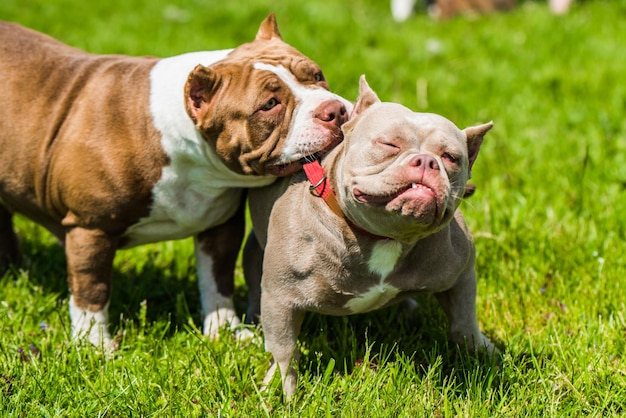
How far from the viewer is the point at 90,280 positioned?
3766 millimetres

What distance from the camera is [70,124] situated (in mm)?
3701

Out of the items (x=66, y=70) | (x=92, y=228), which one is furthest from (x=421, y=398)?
(x=66, y=70)

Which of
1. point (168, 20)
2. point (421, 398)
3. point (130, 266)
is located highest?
point (168, 20)

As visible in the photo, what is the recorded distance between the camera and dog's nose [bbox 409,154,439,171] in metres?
2.68

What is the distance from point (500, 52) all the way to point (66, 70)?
14.0 ft

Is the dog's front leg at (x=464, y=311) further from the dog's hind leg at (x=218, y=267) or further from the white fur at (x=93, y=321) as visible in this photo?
the white fur at (x=93, y=321)

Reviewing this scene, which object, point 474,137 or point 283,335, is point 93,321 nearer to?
point 283,335

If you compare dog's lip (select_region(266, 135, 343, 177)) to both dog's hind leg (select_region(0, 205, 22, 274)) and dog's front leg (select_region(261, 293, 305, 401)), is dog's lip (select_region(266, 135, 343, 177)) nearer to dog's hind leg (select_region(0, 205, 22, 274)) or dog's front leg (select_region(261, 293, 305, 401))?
dog's front leg (select_region(261, 293, 305, 401))

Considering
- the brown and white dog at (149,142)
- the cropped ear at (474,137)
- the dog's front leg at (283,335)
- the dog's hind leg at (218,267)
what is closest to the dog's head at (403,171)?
the cropped ear at (474,137)

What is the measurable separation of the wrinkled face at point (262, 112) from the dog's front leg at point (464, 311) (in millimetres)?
712

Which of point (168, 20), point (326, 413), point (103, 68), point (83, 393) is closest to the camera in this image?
point (326, 413)

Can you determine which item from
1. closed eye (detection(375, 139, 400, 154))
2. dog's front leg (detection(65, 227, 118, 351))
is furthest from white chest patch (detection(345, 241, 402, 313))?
dog's front leg (detection(65, 227, 118, 351))

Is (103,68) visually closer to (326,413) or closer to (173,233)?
(173,233)

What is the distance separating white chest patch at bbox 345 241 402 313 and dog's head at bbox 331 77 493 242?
0.14m
